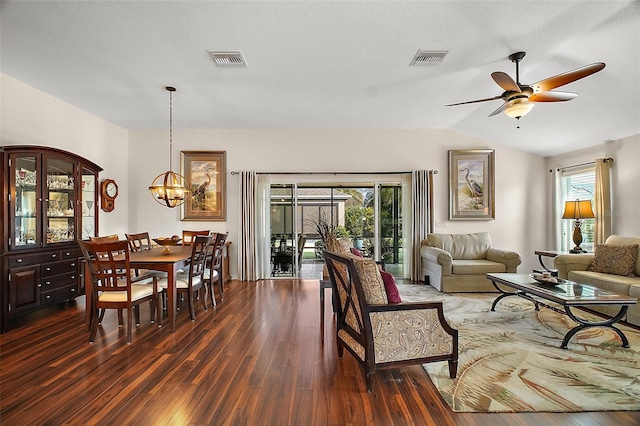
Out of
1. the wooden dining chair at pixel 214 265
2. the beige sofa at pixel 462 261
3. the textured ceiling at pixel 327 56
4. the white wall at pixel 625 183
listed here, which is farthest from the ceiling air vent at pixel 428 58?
the white wall at pixel 625 183

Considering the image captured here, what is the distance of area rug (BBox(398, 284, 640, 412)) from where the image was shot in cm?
223

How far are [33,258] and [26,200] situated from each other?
685mm

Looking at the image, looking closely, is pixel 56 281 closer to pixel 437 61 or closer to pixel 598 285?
pixel 437 61

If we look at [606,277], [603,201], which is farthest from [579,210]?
[606,277]

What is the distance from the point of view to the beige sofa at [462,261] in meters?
5.32

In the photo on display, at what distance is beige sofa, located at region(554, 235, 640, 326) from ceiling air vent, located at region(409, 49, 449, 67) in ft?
10.7

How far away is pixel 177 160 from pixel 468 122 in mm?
5520

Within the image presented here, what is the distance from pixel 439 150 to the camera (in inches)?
259

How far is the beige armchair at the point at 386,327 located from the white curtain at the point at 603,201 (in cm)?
436

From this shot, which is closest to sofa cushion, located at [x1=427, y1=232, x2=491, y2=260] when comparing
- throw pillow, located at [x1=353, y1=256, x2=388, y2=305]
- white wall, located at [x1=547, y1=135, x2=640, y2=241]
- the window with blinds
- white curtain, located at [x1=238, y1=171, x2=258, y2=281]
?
the window with blinds

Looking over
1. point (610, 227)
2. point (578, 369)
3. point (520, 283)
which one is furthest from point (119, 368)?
point (610, 227)

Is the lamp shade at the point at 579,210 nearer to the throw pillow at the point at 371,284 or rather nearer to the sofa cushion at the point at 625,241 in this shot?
the sofa cushion at the point at 625,241

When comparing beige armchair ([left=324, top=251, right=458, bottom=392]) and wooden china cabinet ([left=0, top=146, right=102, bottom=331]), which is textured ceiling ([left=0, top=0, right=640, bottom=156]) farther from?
beige armchair ([left=324, top=251, right=458, bottom=392])

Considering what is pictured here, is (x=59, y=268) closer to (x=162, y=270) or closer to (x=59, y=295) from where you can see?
(x=59, y=295)
